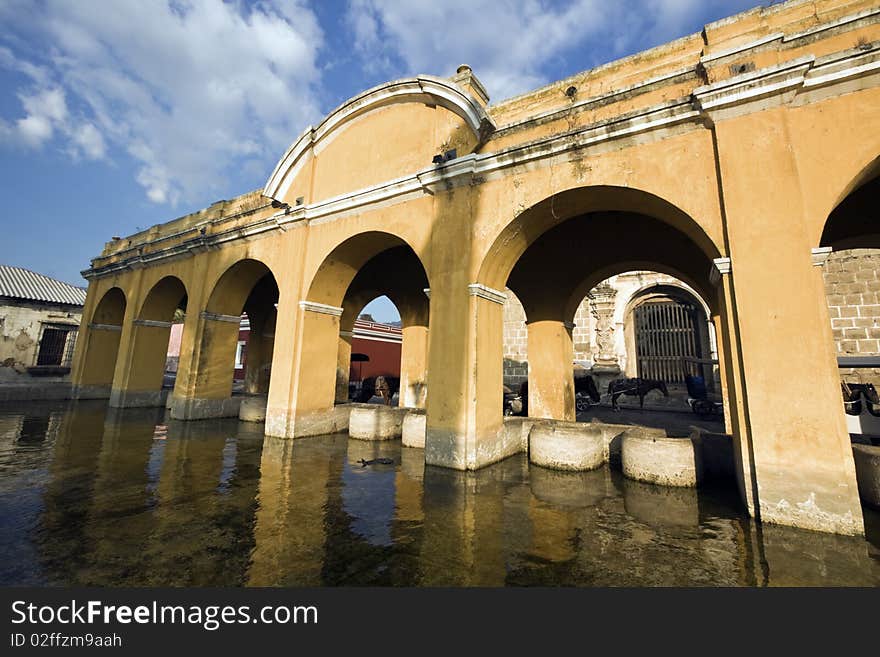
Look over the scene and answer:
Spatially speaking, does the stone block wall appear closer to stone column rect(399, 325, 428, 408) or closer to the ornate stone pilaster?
the ornate stone pilaster

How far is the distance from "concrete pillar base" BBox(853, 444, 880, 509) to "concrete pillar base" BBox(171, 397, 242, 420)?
12.5 metres

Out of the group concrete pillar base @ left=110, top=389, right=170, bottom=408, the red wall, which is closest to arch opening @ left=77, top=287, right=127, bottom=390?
concrete pillar base @ left=110, top=389, right=170, bottom=408

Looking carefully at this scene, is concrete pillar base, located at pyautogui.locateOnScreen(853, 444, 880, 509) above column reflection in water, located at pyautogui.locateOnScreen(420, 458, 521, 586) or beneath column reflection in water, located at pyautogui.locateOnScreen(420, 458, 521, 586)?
above

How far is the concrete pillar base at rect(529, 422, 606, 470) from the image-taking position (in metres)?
5.90

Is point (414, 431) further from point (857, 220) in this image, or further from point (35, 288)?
point (35, 288)

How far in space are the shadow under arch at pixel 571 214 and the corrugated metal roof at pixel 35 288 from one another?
21982mm

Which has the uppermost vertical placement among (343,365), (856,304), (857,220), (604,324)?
(857,220)

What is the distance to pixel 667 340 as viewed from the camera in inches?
521

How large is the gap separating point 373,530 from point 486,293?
3.85 meters

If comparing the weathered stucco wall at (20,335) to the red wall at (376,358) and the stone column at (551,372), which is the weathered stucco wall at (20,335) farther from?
the stone column at (551,372)

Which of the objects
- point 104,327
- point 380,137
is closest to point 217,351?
point 380,137

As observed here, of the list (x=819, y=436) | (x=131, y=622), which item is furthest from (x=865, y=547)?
(x=131, y=622)

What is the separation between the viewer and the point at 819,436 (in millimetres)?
3641

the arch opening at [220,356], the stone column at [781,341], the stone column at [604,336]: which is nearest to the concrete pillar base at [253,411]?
the arch opening at [220,356]
